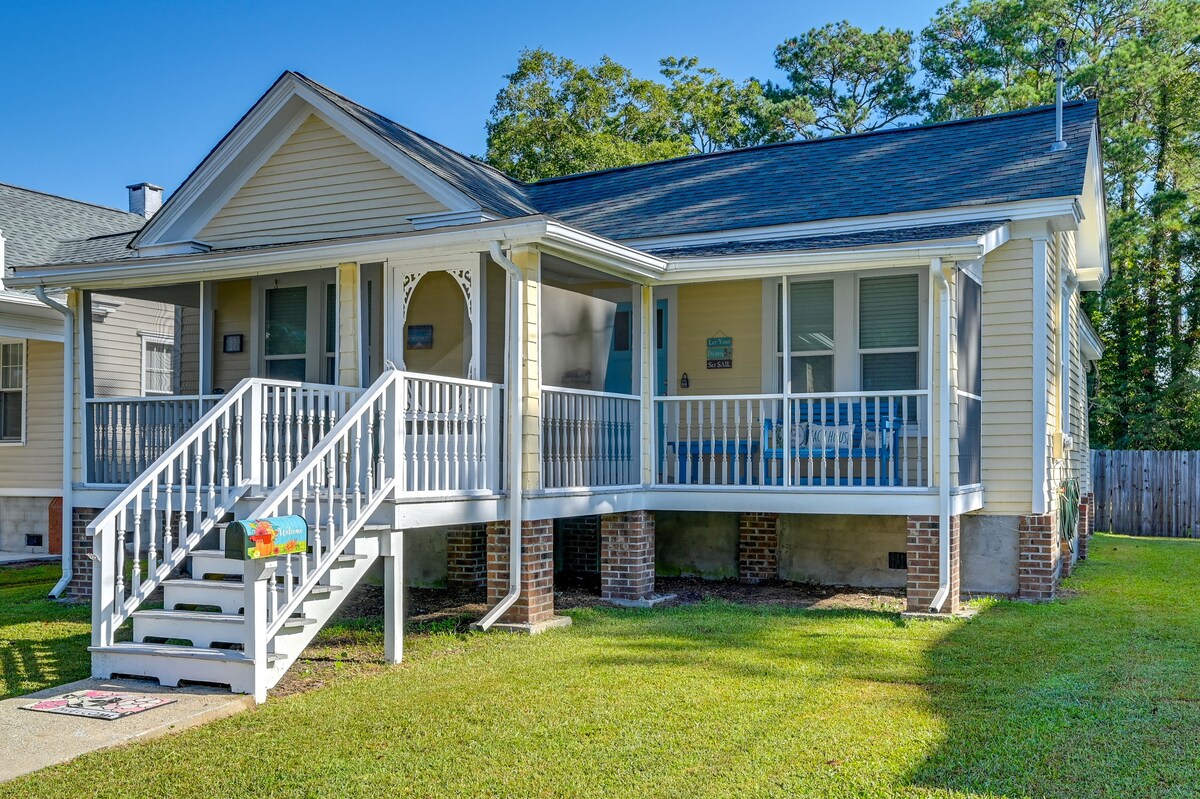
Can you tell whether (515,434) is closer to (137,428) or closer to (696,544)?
(696,544)

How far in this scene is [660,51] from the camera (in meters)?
33.8

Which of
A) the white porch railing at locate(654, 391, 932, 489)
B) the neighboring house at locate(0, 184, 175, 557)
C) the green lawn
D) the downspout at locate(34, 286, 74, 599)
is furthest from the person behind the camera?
the neighboring house at locate(0, 184, 175, 557)

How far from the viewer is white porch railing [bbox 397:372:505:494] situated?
8.66 m

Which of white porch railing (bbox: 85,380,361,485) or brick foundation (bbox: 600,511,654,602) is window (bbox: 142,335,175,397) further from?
brick foundation (bbox: 600,511,654,602)

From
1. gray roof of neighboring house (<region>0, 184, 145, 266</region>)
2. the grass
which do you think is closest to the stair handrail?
the grass

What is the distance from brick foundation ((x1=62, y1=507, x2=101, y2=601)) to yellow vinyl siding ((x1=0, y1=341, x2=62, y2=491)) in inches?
220

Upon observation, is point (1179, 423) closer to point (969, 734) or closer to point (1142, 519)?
point (1142, 519)

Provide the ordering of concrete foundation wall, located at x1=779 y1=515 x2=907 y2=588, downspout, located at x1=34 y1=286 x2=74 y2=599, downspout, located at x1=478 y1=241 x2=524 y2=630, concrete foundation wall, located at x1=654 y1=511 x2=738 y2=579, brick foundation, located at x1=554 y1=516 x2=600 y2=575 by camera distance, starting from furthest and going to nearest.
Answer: brick foundation, located at x1=554 y1=516 x2=600 y2=575 < concrete foundation wall, located at x1=654 y1=511 x2=738 y2=579 < concrete foundation wall, located at x1=779 y1=515 x2=907 y2=588 < downspout, located at x1=34 y1=286 x2=74 y2=599 < downspout, located at x1=478 y1=241 x2=524 y2=630

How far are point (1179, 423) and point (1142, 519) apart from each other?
6.90 meters

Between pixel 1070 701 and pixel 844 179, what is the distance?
26.4 feet

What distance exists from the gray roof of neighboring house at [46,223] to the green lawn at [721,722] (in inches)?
429

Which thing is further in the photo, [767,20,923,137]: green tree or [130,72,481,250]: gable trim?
[767,20,923,137]: green tree

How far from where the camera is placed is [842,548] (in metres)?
12.3

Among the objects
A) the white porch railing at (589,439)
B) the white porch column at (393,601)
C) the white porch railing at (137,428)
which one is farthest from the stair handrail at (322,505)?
the white porch railing at (137,428)
